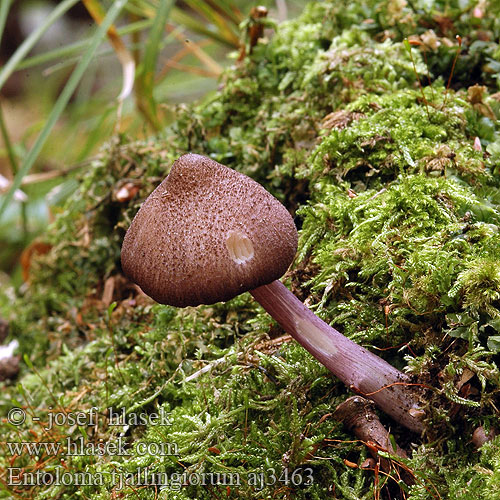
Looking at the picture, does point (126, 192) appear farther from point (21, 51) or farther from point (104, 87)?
point (104, 87)

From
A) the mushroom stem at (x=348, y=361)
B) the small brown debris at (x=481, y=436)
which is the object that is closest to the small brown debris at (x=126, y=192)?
the mushroom stem at (x=348, y=361)

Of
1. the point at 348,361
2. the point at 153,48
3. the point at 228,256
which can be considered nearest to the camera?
the point at 228,256

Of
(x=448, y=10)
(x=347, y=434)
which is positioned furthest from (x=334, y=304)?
(x=448, y=10)

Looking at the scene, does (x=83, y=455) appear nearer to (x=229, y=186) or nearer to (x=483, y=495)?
(x=229, y=186)

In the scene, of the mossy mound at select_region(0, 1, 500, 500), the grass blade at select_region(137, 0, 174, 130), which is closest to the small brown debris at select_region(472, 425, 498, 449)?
the mossy mound at select_region(0, 1, 500, 500)

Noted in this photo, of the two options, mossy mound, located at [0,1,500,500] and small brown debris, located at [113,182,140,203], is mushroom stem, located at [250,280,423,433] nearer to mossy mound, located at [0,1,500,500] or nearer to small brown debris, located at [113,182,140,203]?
mossy mound, located at [0,1,500,500]

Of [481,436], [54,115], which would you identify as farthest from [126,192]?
[481,436]
